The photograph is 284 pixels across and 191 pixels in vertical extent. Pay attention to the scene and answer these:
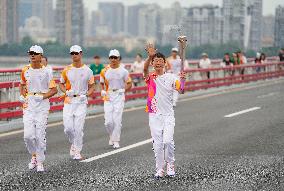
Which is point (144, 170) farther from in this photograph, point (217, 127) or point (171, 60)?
point (171, 60)

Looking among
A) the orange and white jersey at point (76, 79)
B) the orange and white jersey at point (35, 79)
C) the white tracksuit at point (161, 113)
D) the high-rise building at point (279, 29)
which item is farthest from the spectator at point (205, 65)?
the white tracksuit at point (161, 113)

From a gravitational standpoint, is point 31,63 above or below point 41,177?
above

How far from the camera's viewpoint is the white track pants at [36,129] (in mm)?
11727

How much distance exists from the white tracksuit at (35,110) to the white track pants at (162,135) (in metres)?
1.85

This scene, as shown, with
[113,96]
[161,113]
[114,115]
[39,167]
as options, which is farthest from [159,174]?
[113,96]

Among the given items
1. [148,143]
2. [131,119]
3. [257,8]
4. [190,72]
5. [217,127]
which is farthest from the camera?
[257,8]

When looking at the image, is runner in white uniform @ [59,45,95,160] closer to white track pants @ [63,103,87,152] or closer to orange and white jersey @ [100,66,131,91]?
white track pants @ [63,103,87,152]

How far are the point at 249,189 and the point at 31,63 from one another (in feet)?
13.1

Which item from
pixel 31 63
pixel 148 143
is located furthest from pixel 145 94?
pixel 31 63

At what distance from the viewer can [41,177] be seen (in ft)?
36.4

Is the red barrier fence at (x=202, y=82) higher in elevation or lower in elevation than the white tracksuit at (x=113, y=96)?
lower

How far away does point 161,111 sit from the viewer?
10.9 m

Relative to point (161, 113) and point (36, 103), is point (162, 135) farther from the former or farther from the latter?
point (36, 103)

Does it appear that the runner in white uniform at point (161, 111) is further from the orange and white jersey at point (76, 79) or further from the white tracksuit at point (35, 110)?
the orange and white jersey at point (76, 79)
